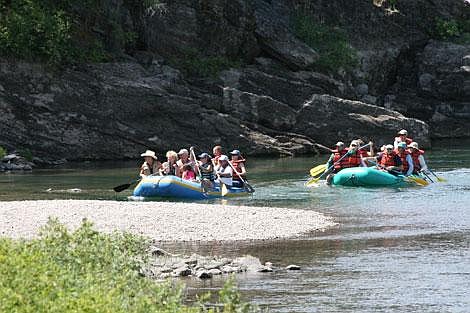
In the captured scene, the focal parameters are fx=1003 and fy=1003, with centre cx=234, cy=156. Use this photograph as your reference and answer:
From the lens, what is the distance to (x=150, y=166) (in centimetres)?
2695

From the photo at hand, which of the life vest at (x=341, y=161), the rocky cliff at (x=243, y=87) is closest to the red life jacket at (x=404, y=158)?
the life vest at (x=341, y=161)

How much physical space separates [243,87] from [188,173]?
15.3 metres

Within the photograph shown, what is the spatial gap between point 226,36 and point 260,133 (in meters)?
6.75

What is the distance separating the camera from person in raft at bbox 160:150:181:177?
86.2 ft

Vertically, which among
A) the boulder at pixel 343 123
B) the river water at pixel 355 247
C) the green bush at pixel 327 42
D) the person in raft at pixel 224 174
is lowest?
the river water at pixel 355 247

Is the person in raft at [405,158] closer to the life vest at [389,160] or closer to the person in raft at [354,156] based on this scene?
the life vest at [389,160]

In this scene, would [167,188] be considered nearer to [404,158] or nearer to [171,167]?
[171,167]

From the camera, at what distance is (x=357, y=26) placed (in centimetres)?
5038

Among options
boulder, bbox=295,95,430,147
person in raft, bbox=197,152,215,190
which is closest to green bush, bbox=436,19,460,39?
boulder, bbox=295,95,430,147

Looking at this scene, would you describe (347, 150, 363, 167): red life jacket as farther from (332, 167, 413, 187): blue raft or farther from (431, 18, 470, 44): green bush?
(431, 18, 470, 44): green bush

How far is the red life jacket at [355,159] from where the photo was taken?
30281 mm

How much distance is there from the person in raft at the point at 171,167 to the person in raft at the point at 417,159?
300 inches

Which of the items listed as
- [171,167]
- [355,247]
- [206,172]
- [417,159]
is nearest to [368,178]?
[417,159]

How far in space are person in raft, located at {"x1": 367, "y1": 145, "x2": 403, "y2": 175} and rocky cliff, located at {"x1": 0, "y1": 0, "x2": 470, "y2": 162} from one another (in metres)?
9.70
